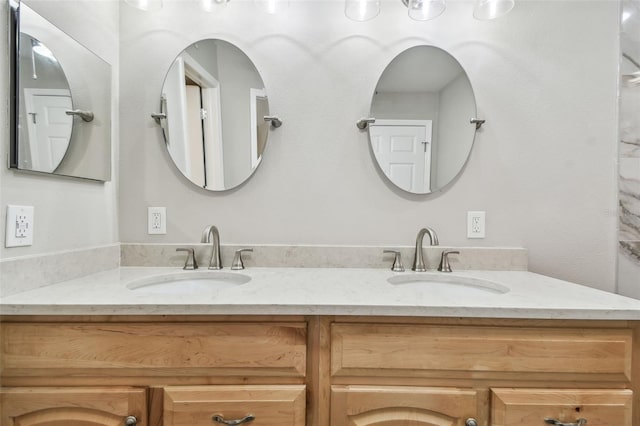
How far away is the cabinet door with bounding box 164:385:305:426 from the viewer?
71cm

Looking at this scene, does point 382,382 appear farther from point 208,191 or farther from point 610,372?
point 208,191

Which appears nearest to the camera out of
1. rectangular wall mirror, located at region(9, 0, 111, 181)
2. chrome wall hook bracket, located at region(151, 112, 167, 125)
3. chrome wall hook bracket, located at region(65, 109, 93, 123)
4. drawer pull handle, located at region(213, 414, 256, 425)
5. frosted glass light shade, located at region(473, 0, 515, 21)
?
drawer pull handle, located at region(213, 414, 256, 425)

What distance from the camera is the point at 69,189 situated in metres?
1.01

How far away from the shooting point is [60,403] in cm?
71

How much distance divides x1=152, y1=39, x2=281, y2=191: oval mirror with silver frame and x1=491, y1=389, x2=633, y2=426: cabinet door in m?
1.17

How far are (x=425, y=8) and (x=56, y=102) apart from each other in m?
1.40

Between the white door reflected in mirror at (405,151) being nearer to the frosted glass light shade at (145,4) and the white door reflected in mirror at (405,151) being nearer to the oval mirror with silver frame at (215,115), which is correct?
the oval mirror with silver frame at (215,115)

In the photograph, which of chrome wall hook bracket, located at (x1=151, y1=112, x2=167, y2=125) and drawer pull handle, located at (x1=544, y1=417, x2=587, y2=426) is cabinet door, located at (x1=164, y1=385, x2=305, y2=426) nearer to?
drawer pull handle, located at (x1=544, y1=417, x2=587, y2=426)

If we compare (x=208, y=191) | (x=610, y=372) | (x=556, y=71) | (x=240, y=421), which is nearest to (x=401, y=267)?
(x=610, y=372)

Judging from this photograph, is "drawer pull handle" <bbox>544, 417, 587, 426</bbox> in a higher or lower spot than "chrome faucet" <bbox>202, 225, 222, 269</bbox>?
lower

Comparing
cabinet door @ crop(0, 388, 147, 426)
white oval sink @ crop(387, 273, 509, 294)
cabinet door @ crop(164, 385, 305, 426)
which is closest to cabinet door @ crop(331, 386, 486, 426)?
cabinet door @ crop(164, 385, 305, 426)

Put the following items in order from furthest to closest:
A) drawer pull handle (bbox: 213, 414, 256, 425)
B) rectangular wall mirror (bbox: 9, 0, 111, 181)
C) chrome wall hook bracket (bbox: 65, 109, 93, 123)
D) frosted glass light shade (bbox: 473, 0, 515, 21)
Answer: frosted glass light shade (bbox: 473, 0, 515, 21) < chrome wall hook bracket (bbox: 65, 109, 93, 123) < rectangular wall mirror (bbox: 9, 0, 111, 181) < drawer pull handle (bbox: 213, 414, 256, 425)

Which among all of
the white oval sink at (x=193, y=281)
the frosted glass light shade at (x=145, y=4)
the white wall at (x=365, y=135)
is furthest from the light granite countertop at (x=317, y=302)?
the frosted glass light shade at (x=145, y=4)

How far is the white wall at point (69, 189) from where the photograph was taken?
0.80m
